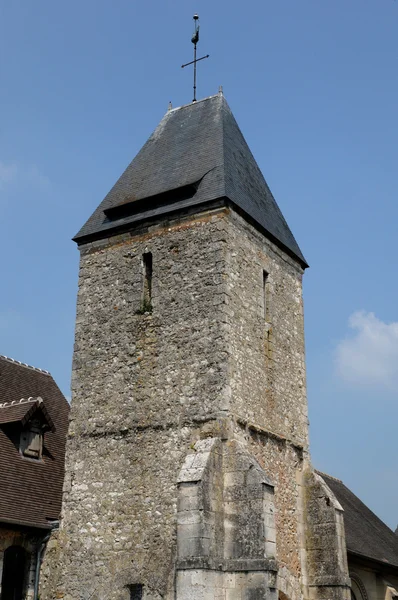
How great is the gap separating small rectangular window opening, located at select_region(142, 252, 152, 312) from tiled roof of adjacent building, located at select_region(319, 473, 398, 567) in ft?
24.7

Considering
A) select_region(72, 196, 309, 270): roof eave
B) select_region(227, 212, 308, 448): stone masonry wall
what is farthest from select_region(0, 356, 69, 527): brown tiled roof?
select_region(227, 212, 308, 448): stone masonry wall

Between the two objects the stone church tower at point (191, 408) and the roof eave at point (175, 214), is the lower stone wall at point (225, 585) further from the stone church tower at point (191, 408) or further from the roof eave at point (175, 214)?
the roof eave at point (175, 214)

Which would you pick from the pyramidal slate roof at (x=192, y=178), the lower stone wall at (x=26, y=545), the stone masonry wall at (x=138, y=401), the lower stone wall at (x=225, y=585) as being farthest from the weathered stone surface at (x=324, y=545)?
the pyramidal slate roof at (x=192, y=178)

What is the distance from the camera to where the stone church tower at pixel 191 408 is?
1140 cm

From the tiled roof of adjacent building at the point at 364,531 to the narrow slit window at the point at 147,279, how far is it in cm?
754

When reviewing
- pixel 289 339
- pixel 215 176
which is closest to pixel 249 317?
pixel 289 339

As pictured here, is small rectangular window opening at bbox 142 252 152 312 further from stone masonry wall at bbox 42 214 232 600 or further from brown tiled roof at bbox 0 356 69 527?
brown tiled roof at bbox 0 356 69 527

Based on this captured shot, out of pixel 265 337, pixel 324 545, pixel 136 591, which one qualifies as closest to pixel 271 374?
pixel 265 337

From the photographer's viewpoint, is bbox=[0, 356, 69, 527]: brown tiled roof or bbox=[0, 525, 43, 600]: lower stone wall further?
bbox=[0, 356, 69, 527]: brown tiled roof

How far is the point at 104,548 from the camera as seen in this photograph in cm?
1241

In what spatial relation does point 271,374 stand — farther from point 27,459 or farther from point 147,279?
point 27,459

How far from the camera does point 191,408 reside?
1236 cm

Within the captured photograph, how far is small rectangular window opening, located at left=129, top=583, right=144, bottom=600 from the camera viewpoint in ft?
38.8

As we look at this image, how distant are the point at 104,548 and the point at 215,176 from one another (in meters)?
7.16
